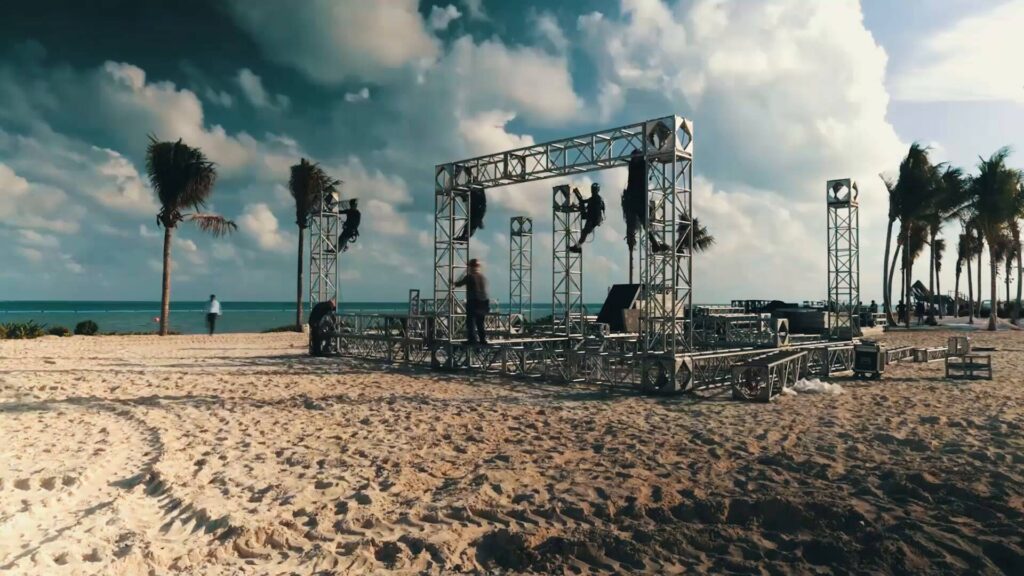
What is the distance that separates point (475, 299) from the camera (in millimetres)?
14461

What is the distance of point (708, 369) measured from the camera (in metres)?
12.4

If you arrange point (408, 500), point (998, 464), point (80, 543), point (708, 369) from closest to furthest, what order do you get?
point (80, 543) → point (408, 500) → point (998, 464) → point (708, 369)

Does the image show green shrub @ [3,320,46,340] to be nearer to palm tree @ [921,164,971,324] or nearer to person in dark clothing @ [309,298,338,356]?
person in dark clothing @ [309,298,338,356]

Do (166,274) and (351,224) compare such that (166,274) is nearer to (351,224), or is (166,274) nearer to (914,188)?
(351,224)

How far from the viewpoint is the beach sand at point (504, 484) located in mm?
4461

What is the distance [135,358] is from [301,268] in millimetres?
14647

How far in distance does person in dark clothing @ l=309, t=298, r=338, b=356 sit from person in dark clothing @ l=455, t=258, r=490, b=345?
6.01 metres

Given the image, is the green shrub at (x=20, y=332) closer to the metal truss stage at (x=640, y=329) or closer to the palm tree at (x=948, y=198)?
the metal truss stage at (x=640, y=329)

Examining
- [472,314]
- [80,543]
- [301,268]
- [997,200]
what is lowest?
[80,543]

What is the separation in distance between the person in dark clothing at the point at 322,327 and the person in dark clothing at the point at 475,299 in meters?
6.01

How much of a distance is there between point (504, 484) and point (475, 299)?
8.77m

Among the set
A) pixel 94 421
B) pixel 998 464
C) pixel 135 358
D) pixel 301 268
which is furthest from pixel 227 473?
pixel 301 268

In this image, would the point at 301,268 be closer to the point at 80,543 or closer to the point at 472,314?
the point at 472,314

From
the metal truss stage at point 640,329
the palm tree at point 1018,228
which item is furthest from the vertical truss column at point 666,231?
the palm tree at point 1018,228
